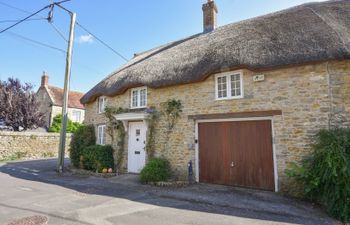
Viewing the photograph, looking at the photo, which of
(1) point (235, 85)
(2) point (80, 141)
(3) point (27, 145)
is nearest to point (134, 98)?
(2) point (80, 141)

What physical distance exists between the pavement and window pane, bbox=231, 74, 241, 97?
3.43 metres

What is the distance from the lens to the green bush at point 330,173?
5.39 m

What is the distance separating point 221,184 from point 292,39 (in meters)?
5.71

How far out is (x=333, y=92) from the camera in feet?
22.8

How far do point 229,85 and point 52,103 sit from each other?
22.7 metres

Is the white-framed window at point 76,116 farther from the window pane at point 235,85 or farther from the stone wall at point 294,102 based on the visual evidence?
the window pane at point 235,85

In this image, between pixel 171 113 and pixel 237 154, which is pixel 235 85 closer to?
pixel 237 154

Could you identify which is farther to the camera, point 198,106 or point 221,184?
point 198,106

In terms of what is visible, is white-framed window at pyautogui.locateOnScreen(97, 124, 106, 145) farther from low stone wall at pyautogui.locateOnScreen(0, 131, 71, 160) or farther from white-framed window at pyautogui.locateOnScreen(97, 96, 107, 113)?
low stone wall at pyautogui.locateOnScreen(0, 131, 71, 160)

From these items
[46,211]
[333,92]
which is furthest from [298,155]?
[46,211]

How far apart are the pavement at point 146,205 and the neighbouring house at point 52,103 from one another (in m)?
18.3

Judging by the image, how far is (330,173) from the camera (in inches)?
220

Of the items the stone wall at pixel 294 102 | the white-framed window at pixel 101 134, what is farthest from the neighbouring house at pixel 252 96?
the white-framed window at pixel 101 134

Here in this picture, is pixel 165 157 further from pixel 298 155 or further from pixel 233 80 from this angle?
pixel 298 155
